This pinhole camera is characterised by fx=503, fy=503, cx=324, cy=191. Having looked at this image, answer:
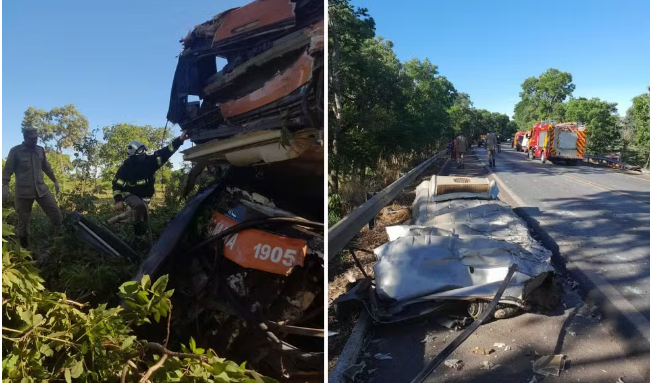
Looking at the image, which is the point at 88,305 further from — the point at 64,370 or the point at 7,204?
the point at 7,204

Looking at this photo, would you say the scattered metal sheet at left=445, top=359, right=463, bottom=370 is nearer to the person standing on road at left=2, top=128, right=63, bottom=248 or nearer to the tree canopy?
the tree canopy

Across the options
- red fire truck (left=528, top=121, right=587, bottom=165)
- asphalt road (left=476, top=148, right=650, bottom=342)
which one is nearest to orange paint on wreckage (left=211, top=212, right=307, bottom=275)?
asphalt road (left=476, top=148, right=650, bottom=342)

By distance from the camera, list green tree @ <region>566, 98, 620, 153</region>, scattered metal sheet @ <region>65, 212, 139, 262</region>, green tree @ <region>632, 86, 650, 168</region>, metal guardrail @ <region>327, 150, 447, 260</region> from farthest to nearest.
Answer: green tree @ <region>566, 98, 620, 153</region>, green tree @ <region>632, 86, 650, 168</region>, metal guardrail @ <region>327, 150, 447, 260</region>, scattered metal sheet @ <region>65, 212, 139, 262</region>

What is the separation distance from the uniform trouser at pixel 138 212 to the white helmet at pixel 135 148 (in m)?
0.14

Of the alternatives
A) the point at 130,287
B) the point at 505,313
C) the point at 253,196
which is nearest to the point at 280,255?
the point at 253,196

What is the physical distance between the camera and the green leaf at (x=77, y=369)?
1.29 metres

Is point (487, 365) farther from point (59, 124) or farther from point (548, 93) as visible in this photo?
point (548, 93)

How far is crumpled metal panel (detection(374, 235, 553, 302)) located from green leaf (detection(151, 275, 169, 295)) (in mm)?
2279

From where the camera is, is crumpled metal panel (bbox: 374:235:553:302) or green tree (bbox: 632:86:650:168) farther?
green tree (bbox: 632:86:650:168)

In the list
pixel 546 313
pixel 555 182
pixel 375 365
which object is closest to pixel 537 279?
pixel 546 313

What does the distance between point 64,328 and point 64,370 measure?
113 millimetres

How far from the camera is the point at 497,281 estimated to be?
11.4 feet

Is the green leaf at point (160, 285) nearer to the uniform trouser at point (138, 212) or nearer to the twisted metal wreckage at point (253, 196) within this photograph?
the twisted metal wreckage at point (253, 196)

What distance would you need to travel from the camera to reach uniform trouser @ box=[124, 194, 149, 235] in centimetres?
146
